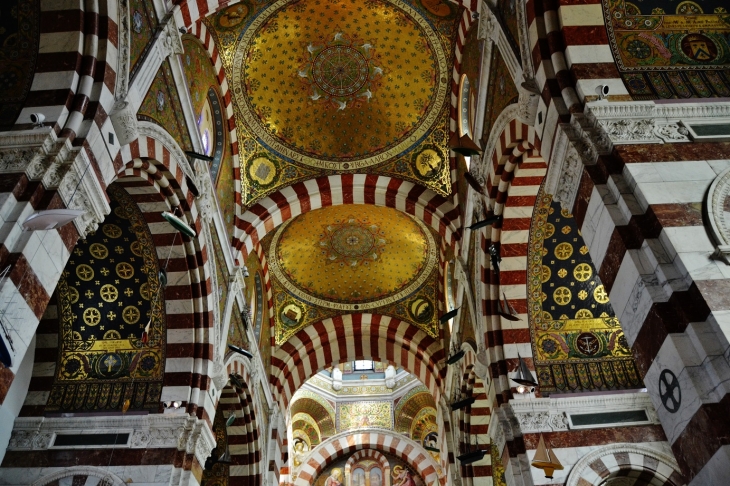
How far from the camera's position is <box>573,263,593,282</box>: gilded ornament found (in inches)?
368

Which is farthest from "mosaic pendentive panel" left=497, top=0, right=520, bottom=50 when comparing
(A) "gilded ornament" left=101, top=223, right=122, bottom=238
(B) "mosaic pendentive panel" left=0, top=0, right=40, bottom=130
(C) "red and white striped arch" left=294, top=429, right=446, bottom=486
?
(C) "red and white striped arch" left=294, top=429, right=446, bottom=486

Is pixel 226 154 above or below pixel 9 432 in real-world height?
above

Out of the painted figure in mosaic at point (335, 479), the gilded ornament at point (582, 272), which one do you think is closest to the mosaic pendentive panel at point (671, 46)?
the gilded ornament at point (582, 272)

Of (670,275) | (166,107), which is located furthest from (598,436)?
Answer: (166,107)

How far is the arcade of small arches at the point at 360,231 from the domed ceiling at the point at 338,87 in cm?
4

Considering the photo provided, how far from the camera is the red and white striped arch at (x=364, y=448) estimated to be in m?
21.0

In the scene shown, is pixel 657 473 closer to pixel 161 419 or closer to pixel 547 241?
pixel 547 241

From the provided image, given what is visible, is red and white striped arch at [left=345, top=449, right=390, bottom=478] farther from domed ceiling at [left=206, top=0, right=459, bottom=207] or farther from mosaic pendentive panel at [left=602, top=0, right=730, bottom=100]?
mosaic pendentive panel at [left=602, top=0, right=730, bottom=100]

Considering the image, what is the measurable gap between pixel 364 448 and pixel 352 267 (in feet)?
30.9

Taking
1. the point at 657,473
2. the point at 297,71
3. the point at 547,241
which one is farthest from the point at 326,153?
the point at 657,473

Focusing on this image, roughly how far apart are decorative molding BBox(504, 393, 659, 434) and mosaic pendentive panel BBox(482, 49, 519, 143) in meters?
3.96

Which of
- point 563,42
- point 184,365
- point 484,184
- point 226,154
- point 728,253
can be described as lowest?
point 728,253

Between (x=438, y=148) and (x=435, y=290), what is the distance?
4.54 meters

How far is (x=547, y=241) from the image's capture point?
371 inches
